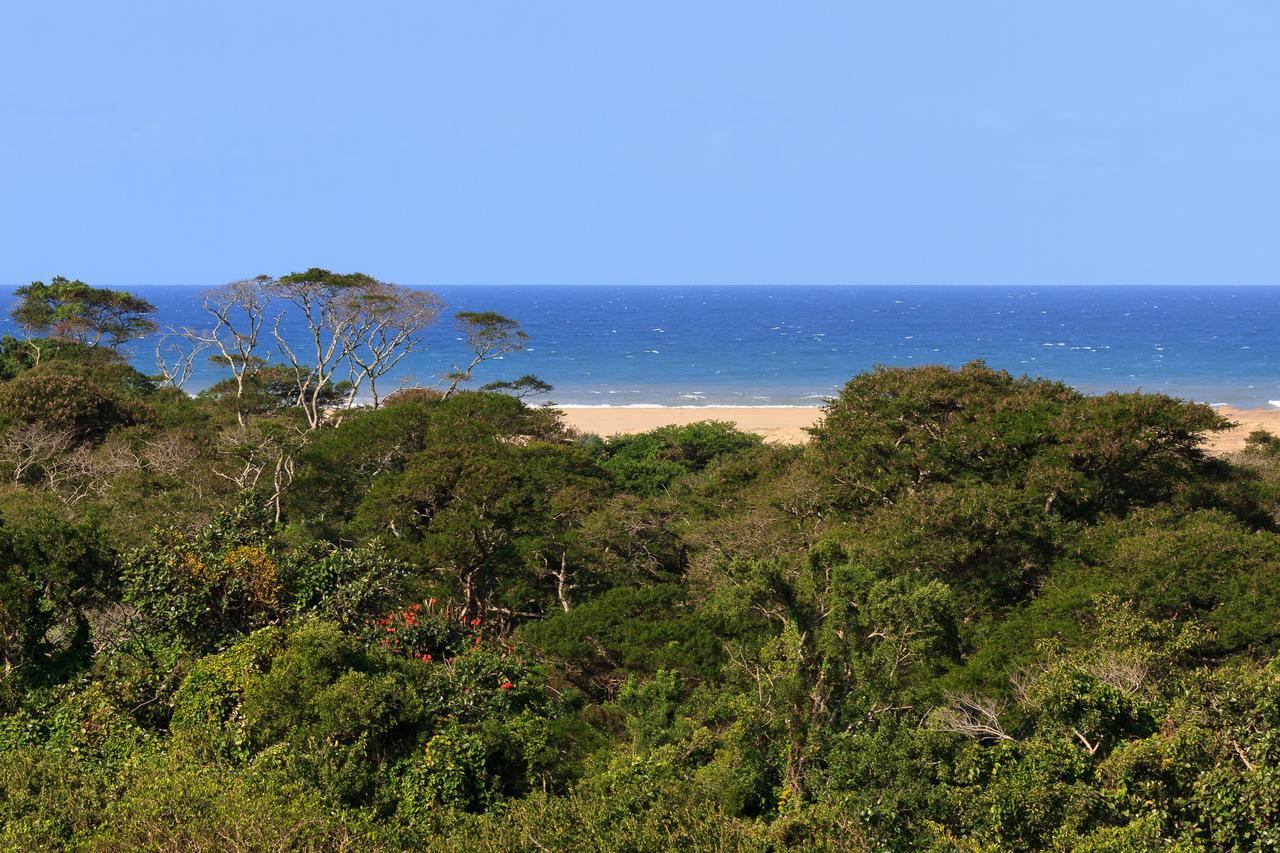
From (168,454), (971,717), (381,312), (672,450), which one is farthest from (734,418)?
(971,717)

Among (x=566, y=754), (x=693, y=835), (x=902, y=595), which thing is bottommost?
(x=566, y=754)

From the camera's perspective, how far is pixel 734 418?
60.1 m

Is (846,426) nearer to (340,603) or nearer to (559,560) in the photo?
(559,560)

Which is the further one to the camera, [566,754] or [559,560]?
[559,560]

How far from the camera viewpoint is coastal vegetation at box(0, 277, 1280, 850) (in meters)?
8.84

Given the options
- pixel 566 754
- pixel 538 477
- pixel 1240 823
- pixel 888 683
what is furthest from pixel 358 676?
pixel 538 477

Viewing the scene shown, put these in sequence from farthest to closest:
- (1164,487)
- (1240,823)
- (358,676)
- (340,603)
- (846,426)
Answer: (846,426) < (1164,487) < (340,603) < (358,676) < (1240,823)

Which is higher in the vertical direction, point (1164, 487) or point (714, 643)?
point (1164, 487)

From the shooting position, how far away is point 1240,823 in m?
8.37

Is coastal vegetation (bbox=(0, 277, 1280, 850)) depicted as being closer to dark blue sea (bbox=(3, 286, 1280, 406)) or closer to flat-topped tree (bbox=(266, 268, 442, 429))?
flat-topped tree (bbox=(266, 268, 442, 429))

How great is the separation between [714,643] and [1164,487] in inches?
363

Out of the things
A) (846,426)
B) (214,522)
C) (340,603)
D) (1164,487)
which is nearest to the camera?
(340,603)

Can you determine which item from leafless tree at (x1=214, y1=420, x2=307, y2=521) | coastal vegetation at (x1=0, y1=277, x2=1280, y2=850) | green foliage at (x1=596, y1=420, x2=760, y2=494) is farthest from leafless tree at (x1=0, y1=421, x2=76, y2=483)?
green foliage at (x1=596, y1=420, x2=760, y2=494)

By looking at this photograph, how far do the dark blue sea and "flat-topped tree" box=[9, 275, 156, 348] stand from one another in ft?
27.1
